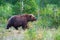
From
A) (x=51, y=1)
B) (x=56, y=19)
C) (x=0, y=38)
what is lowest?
(x=51, y=1)

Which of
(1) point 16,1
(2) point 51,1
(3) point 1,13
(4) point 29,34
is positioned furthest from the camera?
(2) point 51,1

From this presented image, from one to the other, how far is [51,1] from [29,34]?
84.8 feet

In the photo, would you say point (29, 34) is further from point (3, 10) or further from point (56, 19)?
point (3, 10)

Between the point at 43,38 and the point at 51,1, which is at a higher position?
the point at 43,38

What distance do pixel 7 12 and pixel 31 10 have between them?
2.03 metres

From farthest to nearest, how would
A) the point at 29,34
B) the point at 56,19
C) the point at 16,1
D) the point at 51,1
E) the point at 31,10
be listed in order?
the point at 51,1
the point at 16,1
the point at 31,10
the point at 56,19
the point at 29,34

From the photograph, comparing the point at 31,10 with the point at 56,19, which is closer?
the point at 56,19

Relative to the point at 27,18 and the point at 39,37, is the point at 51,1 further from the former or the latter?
the point at 39,37

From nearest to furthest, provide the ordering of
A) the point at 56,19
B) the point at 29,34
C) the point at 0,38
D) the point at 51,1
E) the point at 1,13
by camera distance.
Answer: the point at 29,34, the point at 0,38, the point at 56,19, the point at 1,13, the point at 51,1

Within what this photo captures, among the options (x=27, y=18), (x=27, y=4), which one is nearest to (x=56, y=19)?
(x=27, y=18)

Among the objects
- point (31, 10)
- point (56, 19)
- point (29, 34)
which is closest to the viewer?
point (29, 34)

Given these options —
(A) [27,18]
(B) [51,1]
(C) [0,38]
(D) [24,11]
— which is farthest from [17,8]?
Result: (C) [0,38]

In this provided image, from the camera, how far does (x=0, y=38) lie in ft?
32.9

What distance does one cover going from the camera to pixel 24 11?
2464 cm
